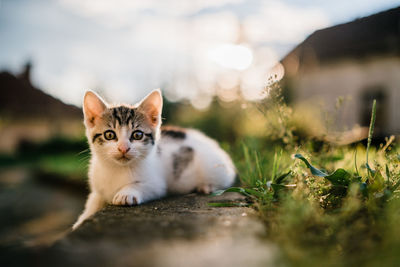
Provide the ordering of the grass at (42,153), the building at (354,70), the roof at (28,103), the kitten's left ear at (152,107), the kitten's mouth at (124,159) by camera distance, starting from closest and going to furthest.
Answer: the kitten's mouth at (124,159) < the kitten's left ear at (152,107) < the grass at (42,153) < the building at (354,70) < the roof at (28,103)

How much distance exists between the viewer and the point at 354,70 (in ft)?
35.7

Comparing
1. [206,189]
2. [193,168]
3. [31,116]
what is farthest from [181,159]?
[31,116]

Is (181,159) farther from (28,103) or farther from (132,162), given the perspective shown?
(28,103)

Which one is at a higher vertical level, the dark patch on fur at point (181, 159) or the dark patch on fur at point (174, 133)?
the dark patch on fur at point (174, 133)

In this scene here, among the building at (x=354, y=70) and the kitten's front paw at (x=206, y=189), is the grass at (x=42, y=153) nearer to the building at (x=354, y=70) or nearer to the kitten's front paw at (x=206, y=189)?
the kitten's front paw at (x=206, y=189)

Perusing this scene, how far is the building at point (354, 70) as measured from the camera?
955cm

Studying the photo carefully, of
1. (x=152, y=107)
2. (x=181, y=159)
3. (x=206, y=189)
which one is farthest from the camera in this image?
(x=181, y=159)

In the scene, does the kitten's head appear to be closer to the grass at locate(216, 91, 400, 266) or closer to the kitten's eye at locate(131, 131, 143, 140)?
the kitten's eye at locate(131, 131, 143, 140)

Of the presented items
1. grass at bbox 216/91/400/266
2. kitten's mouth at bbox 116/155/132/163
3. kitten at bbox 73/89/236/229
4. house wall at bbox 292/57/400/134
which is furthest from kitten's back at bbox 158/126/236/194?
house wall at bbox 292/57/400/134

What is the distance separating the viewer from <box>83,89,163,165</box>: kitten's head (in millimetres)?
1944

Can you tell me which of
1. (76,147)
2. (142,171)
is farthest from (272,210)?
(76,147)

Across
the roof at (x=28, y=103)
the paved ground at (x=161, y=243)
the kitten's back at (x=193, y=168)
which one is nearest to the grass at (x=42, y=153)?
the roof at (x=28, y=103)

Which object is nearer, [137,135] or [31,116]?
Answer: [137,135]

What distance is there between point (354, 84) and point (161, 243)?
11870 mm
